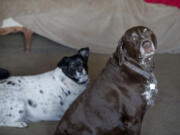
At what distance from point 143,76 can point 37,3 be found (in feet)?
7.73

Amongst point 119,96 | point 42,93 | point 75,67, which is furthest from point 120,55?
point 42,93

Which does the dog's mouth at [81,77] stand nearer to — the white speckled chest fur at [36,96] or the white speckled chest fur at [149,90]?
the white speckled chest fur at [36,96]

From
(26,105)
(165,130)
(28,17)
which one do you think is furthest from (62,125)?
(28,17)

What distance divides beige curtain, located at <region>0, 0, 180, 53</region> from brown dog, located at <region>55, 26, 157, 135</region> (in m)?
2.06

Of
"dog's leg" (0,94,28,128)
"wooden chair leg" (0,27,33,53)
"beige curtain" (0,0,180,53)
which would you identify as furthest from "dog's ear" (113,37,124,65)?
"wooden chair leg" (0,27,33,53)

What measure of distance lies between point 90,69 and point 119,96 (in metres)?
1.70

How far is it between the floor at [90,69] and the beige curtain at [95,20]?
22 cm

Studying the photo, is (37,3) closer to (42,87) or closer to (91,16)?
(91,16)

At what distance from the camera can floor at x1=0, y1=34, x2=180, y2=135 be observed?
2.38 meters

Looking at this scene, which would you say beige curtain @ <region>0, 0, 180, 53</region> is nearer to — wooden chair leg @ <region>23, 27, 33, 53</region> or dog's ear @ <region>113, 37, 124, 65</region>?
wooden chair leg @ <region>23, 27, 33, 53</region>

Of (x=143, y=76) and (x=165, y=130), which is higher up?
(x=143, y=76)

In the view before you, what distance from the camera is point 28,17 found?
11.9ft

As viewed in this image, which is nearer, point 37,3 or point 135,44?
point 135,44

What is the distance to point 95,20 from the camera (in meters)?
3.80
